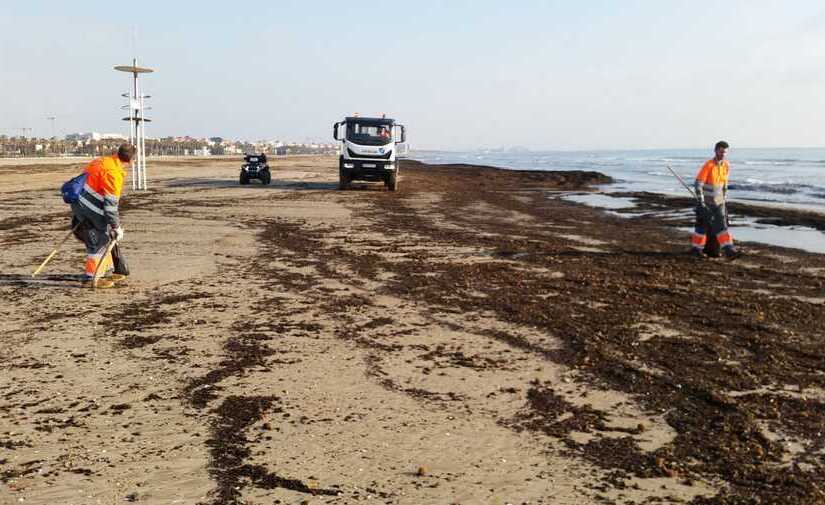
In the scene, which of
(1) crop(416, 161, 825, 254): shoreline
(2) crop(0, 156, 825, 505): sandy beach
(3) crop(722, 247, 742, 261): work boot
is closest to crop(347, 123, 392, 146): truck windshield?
(1) crop(416, 161, 825, 254): shoreline

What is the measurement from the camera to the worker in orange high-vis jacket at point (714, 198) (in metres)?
10.5

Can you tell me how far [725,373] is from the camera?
5.17 meters

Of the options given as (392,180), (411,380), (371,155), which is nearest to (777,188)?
(392,180)

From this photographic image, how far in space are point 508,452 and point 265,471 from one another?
4.48 ft

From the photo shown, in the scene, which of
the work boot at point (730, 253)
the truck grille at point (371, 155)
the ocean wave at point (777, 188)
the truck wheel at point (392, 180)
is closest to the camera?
the work boot at point (730, 253)

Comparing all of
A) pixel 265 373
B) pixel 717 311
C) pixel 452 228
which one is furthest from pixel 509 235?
pixel 265 373

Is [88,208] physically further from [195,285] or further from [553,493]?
[553,493]

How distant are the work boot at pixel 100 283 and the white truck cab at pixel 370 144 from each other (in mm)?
16261

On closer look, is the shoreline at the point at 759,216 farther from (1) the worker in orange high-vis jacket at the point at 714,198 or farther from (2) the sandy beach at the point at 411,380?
(2) the sandy beach at the point at 411,380

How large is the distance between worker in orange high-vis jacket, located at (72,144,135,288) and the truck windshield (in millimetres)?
16001

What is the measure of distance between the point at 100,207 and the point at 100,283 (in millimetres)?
908

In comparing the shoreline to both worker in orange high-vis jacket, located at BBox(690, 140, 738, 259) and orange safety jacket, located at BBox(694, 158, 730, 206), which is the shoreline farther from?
orange safety jacket, located at BBox(694, 158, 730, 206)

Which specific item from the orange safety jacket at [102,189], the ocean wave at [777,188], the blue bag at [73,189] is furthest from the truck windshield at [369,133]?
the ocean wave at [777,188]

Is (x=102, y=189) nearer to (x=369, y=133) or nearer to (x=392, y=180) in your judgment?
(x=369, y=133)
